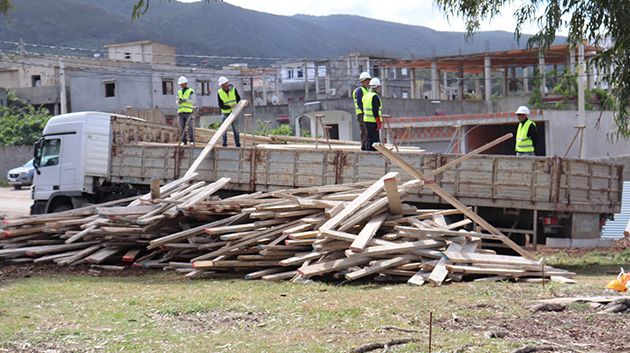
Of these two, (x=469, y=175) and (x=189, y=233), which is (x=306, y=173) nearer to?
(x=469, y=175)

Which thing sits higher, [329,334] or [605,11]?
[605,11]

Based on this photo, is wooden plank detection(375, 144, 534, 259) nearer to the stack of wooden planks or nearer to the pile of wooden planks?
the pile of wooden planks

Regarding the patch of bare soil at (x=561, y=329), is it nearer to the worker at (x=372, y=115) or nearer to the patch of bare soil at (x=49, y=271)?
the patch of bare soil at (x=49, y=271)

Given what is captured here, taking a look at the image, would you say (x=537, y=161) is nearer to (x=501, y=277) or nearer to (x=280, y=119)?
(x=501, y=277)

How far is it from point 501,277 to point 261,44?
6536 inches

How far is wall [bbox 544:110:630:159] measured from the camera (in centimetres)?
3091

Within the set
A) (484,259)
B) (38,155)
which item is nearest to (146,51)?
(38,155)

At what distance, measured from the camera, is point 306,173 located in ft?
55.7

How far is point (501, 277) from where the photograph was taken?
37.6ft

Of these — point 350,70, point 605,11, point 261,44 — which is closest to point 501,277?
point 605,11

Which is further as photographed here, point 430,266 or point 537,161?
point 537,161

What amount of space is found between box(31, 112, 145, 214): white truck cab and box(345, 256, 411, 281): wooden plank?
9.89m

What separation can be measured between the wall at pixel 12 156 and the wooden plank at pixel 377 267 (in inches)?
1485

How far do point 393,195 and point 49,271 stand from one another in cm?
629
